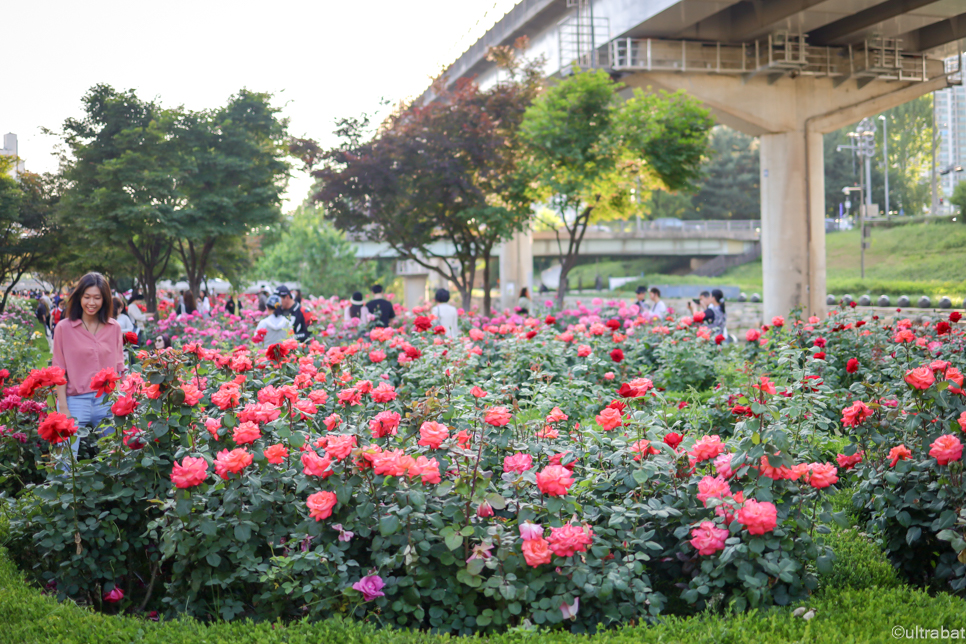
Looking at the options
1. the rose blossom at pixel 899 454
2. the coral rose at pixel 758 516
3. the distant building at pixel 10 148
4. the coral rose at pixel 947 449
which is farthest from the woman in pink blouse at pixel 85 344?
the distant building at pixel 10 148

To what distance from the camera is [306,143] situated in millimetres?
19453

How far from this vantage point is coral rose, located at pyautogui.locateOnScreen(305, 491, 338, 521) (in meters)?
3.37

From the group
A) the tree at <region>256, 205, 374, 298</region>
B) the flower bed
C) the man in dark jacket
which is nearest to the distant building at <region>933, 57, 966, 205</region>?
the tree at <region>256, 205, 374, 298</region>

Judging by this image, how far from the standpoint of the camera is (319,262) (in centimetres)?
4816

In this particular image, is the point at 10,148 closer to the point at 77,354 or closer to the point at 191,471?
the point at 77,354

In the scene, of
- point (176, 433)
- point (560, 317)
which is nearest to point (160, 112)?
point (560, 317)

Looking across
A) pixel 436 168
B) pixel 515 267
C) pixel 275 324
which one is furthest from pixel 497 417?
pixel 515 267

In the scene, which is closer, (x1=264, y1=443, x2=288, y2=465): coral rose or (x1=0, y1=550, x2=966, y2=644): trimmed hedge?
(x1=0, y1=550, x2=966, y2=644): trimmed hedge

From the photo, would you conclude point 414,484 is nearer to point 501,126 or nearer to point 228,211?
point 501,126

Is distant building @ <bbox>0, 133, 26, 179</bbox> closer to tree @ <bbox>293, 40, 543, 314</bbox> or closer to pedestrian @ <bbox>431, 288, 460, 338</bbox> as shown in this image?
tree @ <bbox>293, 40, 543, 314</bbox>

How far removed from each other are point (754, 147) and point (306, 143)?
56.8m

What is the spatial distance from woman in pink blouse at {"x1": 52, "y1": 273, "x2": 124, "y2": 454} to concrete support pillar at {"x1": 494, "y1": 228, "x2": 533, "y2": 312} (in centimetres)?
2392

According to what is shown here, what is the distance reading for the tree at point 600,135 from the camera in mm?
16922

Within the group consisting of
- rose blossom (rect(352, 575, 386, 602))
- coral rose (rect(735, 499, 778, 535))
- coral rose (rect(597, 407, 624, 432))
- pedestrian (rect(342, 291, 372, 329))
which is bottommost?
rose blossom (rect(352, 575, 386, 602))
